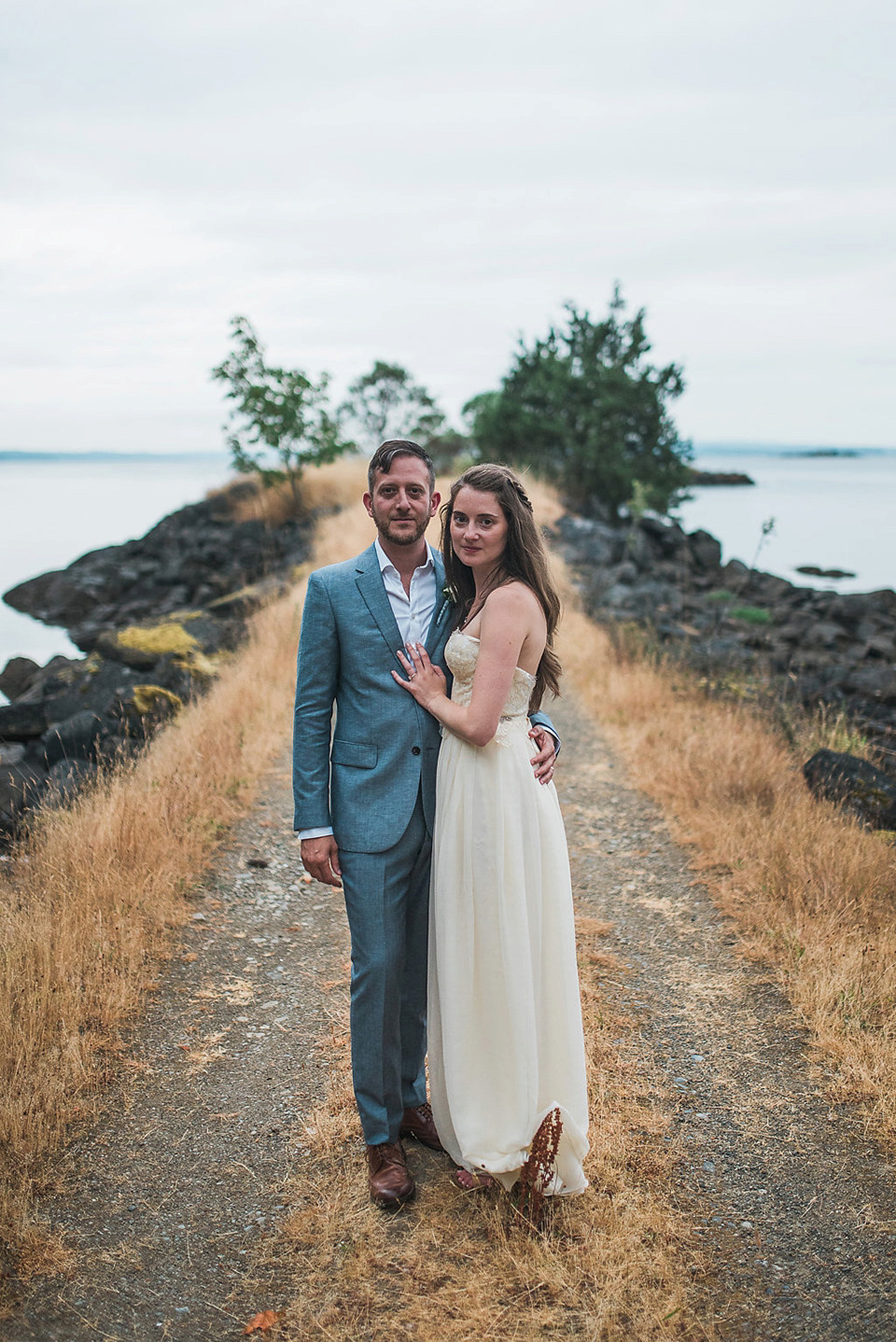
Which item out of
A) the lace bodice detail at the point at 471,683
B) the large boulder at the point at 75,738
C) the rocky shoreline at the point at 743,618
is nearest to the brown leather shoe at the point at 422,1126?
the lace bodice detail at the point at 471,683

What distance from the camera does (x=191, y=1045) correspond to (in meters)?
4.36

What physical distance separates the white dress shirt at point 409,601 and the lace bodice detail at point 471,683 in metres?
0.16

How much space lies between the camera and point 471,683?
3166 mm

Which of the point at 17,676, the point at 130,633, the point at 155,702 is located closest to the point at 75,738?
the point at 155,702

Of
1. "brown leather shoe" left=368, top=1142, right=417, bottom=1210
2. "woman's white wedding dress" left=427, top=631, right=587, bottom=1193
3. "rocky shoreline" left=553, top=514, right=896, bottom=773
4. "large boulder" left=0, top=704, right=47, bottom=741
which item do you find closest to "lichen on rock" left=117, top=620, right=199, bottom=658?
"large boulder" left=0, top=704, right=47, bottom=741

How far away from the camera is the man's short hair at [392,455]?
311 cm

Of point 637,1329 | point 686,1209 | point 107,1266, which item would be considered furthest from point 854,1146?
point 107,1266

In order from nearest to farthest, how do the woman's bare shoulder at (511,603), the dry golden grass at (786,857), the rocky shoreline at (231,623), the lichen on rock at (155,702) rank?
the woman's bare shoulder at (511,603) → the dry golden grass at (786,857) → the lichen on rock at (155,702) → the rocky shoreline at (231,623)

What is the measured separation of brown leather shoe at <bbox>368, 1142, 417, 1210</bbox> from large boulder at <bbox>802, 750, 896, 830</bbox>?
4702 millimetres

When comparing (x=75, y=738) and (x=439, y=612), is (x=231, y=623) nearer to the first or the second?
(x=75, y=738)

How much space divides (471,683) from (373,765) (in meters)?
0.44

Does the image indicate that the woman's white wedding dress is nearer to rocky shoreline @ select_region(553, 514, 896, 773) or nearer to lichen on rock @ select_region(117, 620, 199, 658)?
rocky shoreline @ select_region(553, 514, 896, 773)

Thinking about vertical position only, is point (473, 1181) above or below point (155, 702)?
below

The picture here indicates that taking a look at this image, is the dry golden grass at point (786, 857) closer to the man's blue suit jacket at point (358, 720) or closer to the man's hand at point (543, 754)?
the man's hand at point (543, 754)
